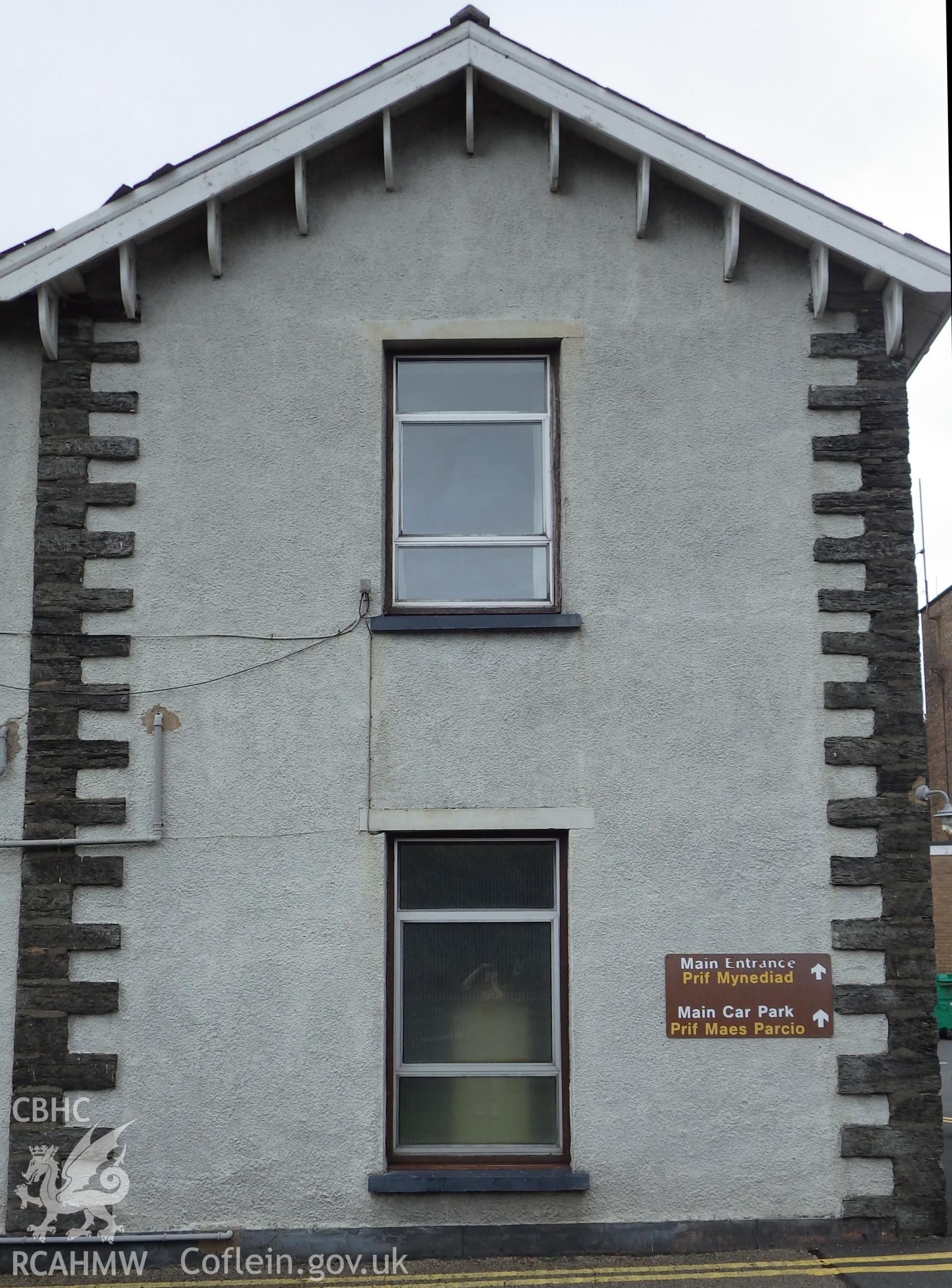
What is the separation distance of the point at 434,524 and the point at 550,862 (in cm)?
240

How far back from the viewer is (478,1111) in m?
7.80

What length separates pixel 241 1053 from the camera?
7.66m

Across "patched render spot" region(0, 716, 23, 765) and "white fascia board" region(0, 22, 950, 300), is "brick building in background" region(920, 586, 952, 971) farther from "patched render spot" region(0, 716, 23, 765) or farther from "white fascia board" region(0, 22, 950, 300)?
"patched render spot" region(0, 716, 23, 765)

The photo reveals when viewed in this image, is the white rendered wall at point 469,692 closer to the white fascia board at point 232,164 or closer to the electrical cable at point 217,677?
the electrical cable at point 217,677

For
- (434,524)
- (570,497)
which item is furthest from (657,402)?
(434,524)

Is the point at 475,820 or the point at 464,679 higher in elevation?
the point at 464,679

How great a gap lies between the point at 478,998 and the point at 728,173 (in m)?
5.60

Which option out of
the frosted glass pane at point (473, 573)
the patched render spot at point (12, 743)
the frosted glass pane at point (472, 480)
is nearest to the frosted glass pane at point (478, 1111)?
the frosted glass pane at point (473, 573)

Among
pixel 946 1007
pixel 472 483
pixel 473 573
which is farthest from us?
pixel 946 1007

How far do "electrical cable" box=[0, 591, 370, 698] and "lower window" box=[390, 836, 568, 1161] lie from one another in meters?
1.39

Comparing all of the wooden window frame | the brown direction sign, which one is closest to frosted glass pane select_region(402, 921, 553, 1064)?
the brown direction sign

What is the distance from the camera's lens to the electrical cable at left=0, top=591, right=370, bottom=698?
803cm

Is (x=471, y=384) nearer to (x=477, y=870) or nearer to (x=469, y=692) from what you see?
(x=469, y=692)

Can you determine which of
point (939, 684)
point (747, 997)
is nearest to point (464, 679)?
point (747, 997)
